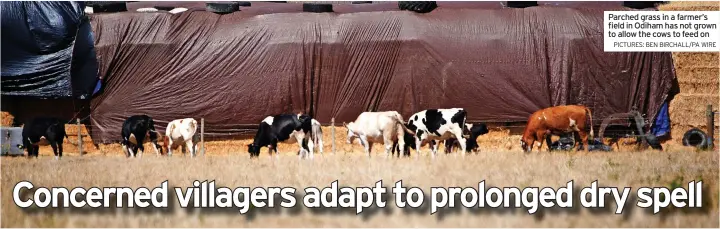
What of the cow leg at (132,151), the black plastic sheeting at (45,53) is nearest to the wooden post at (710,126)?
the cow leg at (132,151)

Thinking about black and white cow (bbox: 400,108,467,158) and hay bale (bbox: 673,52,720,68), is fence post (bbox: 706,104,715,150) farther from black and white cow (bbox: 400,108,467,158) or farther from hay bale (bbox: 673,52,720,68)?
black and white cow (bbox: 400,108,467,158)

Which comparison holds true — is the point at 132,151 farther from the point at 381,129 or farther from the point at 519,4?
the point at 519,4

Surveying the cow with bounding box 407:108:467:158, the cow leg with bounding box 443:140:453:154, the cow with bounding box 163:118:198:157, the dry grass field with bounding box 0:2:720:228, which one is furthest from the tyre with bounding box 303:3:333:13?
the dry grass field with bounding box 0:2:720:228

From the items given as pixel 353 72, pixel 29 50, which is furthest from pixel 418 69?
pixel 29 50

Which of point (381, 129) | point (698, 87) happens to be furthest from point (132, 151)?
point (698, 87)

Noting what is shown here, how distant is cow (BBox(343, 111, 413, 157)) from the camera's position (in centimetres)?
2386

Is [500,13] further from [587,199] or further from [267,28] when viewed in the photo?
[587,199]

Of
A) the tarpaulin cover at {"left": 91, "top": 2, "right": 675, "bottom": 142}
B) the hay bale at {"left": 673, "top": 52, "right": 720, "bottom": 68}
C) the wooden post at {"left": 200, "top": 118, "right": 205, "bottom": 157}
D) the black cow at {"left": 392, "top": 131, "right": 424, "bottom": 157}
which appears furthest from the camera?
the tarpaulin cover at {"left": 91, "top": 2, "right": 675, "bottom": 142}

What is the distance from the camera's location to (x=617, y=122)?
30.9 meters

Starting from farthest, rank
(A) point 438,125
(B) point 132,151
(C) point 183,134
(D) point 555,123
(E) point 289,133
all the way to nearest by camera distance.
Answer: (B) point 132,151
(D) point 555,123
(C) point 183,134
(A) point 438,125
(E) point 289,133

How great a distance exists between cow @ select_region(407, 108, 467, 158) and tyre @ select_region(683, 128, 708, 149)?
7869 mm

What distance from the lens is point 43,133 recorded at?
1053 inches

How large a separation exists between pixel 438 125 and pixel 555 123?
397cm

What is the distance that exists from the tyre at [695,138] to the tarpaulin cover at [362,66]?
168cm
